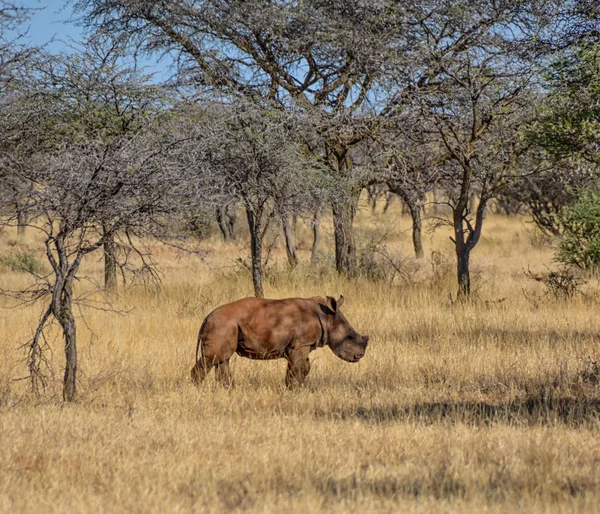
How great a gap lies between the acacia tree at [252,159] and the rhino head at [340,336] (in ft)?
16.8

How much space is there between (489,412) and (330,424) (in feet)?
4.91

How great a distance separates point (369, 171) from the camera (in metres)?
14.8

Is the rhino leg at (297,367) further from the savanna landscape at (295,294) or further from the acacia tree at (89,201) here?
the acacia tree at (89,201)

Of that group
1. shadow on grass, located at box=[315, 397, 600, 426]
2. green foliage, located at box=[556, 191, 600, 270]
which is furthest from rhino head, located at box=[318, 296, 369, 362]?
green foliage, located at box=[556, 191, 600, 270]

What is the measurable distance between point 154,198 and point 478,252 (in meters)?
25.5

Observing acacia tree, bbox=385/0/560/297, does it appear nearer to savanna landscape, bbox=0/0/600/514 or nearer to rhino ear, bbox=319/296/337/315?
savanna landscape, bbox=0/0/600/514

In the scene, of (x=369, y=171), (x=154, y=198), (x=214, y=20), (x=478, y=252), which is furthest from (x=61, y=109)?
(x=478, y=252)

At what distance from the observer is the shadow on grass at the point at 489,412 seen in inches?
269

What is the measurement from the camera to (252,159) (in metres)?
13.6

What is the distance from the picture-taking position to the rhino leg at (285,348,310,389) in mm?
8094

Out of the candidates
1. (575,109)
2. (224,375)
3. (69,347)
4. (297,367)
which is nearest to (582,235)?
(575,109)

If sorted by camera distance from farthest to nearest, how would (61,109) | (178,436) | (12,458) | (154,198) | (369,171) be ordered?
(61,109)
(369,171)
(154,198)
(178,436)
(12,458)

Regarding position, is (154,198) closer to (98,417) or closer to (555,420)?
(98,417)

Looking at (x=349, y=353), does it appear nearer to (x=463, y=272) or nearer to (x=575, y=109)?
(x=575, y=109)
